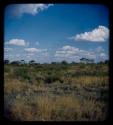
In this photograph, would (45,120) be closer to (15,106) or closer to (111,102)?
(15,106)

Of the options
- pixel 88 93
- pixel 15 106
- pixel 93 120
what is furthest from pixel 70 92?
pixel 15 106

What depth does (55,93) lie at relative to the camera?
1.64m

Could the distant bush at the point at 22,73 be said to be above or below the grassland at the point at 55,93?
above

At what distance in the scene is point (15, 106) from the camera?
1.64 meters

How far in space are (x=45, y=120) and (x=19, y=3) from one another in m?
0.91

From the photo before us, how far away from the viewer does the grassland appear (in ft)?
5.28

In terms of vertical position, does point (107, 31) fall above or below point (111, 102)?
above

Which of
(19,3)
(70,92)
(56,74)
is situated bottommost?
(70,92)

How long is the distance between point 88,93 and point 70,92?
14cm

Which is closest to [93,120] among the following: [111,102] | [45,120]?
[111,102]

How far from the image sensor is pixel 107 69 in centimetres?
160

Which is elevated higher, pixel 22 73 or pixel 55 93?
pixel 22 73

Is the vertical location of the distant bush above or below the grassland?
above

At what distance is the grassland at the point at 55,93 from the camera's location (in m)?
1.61
